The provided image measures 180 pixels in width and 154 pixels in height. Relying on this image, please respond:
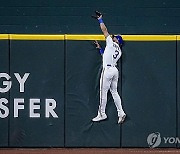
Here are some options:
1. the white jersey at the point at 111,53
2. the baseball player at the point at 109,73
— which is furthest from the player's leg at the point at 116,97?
the white jersey at the point at 111,53

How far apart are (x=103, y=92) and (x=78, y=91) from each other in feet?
1.56

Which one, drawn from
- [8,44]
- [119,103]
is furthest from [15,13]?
[119,103]

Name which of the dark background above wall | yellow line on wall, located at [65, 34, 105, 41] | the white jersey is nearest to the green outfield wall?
yellow line on wall, located at [65, 34, 105, 41]

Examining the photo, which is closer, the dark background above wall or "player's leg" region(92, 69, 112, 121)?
"player's leg" region(92, 69, 112, 121)

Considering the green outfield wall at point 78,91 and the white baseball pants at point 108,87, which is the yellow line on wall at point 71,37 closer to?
the green outfield wall at point 78,91

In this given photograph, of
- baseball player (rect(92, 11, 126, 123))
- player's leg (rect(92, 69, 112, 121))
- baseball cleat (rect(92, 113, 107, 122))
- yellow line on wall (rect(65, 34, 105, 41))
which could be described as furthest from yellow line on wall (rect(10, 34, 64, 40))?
baseball cleat (rect(92, 113, 107, 122))

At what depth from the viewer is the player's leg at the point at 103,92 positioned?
37.8ft

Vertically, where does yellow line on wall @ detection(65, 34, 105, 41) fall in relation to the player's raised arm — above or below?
below

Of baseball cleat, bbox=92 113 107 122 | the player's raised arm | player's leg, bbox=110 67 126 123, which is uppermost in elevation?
the player's raised arm

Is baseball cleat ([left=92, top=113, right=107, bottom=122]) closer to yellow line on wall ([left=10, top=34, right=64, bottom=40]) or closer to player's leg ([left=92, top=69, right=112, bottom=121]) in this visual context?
player's leg ([left=92, top=69, right=112, bottom=121])

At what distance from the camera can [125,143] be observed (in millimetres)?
11586

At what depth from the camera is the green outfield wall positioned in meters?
11.5

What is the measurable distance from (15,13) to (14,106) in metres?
2.22

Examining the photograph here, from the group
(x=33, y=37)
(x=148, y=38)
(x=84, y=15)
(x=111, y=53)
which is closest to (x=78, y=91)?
(x=111, y=53)
